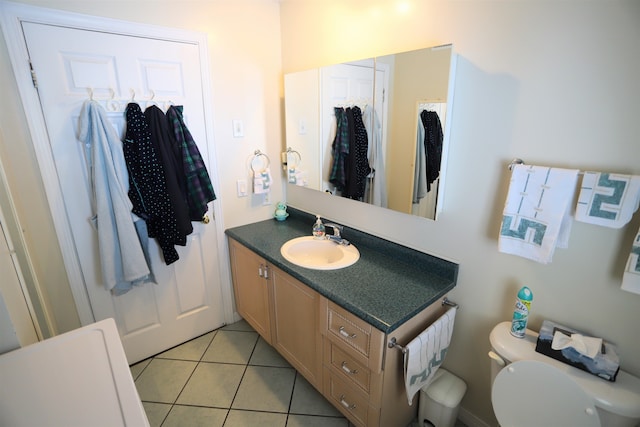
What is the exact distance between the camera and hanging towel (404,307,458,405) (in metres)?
1.27

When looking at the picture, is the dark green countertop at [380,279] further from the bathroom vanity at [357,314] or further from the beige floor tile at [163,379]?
the beige floor tile at [163,379]

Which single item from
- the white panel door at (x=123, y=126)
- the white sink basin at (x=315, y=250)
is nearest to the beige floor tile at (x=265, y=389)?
the white panel door at (x=123, y=126)

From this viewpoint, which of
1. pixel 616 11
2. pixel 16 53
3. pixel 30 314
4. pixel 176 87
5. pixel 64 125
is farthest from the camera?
pixel 176 87

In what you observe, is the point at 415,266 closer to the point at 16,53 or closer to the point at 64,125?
the point at 64,125

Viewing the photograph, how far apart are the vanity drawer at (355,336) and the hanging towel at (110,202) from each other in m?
1.18

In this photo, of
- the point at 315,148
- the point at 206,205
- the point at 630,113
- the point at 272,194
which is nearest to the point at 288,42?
the point at 315,148

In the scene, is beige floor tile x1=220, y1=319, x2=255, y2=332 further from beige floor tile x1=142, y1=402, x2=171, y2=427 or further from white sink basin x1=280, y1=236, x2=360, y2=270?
white sink basin x1=280, y1=236, x2=360, y2=270

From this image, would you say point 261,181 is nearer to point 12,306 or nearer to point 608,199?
point 12,306

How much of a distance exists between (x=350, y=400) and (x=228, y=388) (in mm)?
846

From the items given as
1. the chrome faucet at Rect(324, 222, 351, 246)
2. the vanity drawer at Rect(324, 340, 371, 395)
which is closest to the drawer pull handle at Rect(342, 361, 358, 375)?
the vanity drawer at Rect(324, 340, 371, 395)

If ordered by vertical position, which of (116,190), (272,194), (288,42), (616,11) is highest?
(288,42)

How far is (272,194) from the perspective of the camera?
244cm

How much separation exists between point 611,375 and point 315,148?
178cm

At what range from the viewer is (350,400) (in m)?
1.48
